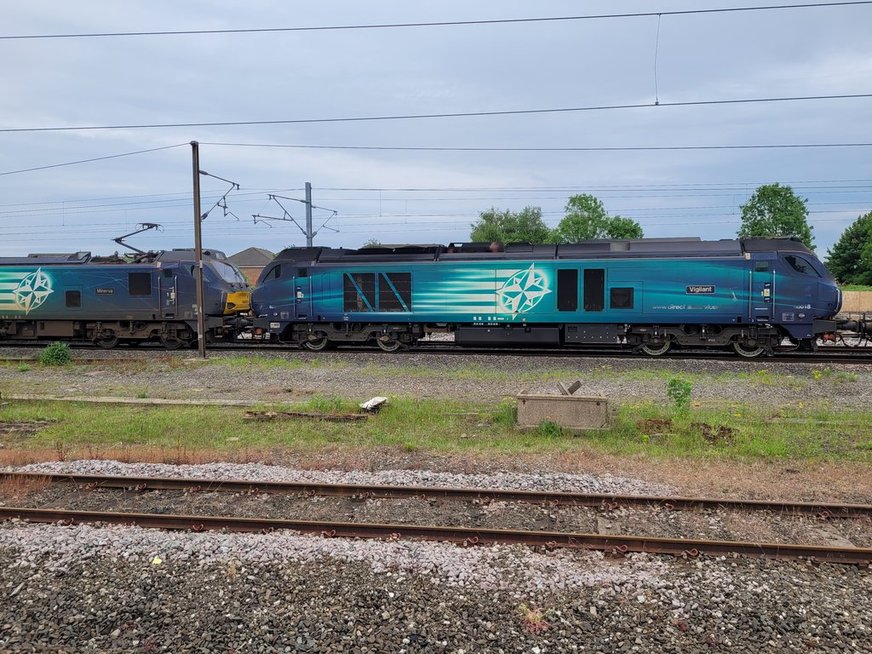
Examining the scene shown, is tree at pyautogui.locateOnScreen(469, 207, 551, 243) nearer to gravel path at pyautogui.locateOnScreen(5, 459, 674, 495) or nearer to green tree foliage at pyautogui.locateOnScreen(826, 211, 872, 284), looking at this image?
green tree foliage at pyautogui.locateOnScreen(826, 211, 872, 284)

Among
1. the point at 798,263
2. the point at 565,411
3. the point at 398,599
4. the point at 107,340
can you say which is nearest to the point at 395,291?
the point at 565,411

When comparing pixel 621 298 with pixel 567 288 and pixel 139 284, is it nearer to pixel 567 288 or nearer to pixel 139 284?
pixel 567 288

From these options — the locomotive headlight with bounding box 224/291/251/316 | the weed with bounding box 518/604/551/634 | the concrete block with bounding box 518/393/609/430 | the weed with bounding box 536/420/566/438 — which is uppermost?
the locomotive headlight with bounding box 224/291/251/316

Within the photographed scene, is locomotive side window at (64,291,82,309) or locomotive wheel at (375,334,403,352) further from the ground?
locomotive side window at (64,291,82,309)

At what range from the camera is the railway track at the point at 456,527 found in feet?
19.0

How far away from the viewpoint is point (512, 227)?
257 ft

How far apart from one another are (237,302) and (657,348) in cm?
1474

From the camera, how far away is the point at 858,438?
9.77 metres

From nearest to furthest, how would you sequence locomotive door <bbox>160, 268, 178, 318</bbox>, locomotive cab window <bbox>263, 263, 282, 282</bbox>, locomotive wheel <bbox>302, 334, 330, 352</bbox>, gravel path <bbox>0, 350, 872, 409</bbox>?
gravel path <bbox>0, 350, 872, 409</bbox>
locomotive cab window <bbox>263, 263, 282, 282</bbox>
locomotive wheel <bbox>302, 334, 330, 352</bbox>
locomotive door <bbox>160, 268, 178, 318</bbox>

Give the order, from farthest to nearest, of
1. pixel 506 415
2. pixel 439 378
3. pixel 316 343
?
pixel 316 343, pixel 439 378, pixel 506 415

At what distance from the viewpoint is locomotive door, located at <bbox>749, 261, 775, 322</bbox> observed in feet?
59.4

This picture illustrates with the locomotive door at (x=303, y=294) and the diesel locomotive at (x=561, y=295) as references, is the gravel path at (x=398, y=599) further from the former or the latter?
the locomotive door at (x=303, y=294)

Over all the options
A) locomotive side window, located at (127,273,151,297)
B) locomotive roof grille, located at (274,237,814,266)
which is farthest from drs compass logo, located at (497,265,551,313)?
locomotive side window, located at (127,273,151,297)

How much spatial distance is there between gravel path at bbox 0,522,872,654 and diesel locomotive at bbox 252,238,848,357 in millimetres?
13901
